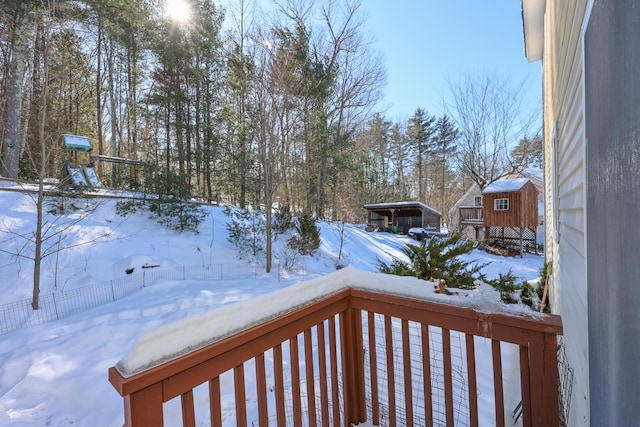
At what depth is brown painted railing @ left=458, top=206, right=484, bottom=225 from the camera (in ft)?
50.0

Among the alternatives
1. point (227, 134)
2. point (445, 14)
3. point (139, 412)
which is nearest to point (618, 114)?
point (139, 412)

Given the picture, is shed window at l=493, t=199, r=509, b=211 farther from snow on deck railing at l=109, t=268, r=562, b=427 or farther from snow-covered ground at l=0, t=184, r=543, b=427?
snow on deck railing at l=109, t=268, r=562, b=427

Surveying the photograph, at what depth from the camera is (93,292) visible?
213 inches

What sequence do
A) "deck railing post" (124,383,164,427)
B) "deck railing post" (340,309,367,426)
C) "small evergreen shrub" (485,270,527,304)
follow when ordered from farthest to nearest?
"small evergreen shrub" (485,270,527,304), "deck railing post" (340,309,367,426), "deck railing post" (124,383,164,427)

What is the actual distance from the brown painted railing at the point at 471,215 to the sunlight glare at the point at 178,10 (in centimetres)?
1639

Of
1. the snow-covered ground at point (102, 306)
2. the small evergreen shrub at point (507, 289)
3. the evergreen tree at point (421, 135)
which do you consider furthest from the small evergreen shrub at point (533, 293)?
the evergreen tree at point (421, 135)

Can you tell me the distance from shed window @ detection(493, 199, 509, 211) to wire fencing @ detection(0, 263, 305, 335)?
10213 millimetres

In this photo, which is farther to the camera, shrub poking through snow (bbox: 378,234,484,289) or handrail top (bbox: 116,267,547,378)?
shrub poking through snow (bbox: 378,234,484,289)

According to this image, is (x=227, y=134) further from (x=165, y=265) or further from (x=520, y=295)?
(x=520, y=295)

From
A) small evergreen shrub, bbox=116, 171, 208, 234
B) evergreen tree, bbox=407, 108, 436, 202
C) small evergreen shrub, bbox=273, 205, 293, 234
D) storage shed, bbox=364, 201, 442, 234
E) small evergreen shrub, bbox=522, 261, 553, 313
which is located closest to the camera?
small evergreen shrub, bbox=522, 261, 553, 313

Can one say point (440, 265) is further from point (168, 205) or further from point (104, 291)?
point (168, 205)

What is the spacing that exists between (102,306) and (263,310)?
511cm

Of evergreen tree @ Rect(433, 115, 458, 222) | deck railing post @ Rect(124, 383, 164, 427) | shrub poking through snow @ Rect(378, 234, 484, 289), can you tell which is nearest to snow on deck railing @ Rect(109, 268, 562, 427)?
deck railing post @ Rect(124, 383, 164, 427)

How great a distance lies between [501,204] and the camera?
12867 mm
